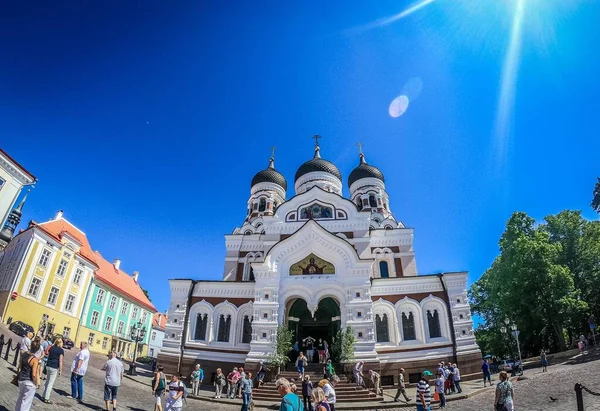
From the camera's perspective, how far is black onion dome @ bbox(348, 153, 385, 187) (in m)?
34.5

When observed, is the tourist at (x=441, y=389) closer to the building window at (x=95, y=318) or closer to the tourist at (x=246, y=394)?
the tourist at (x=246, y=394)

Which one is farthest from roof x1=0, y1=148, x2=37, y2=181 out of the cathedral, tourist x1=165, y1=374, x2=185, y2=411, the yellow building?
tourist x1=165, y1=374, x2=185, y2=411

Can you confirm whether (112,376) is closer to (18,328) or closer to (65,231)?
(18,328)

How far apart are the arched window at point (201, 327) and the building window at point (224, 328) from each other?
3.27 feet

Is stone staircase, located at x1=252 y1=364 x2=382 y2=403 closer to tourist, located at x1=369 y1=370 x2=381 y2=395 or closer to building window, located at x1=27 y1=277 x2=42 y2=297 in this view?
tourist, located at x1=369 y1=370 x2=381 y2=395

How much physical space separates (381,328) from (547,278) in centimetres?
1228

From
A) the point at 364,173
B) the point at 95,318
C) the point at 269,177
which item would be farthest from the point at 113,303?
the point at 364,173

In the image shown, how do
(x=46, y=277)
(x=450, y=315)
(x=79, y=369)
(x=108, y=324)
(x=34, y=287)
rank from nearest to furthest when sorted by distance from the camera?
(x=79, y=369) → (x=450, y=315) → (x=34, y=287) → (x=46, y=277) → (x=108, y=324)

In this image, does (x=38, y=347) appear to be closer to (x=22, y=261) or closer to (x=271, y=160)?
(x=22, y=261)

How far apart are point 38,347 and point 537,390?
17.3m

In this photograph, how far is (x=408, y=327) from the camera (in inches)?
852

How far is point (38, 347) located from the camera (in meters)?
9.28

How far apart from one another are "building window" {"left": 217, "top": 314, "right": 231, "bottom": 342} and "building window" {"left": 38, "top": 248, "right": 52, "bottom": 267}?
16.6 m

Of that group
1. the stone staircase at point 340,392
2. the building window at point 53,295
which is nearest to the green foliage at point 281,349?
the stone staircase at point 340,392
